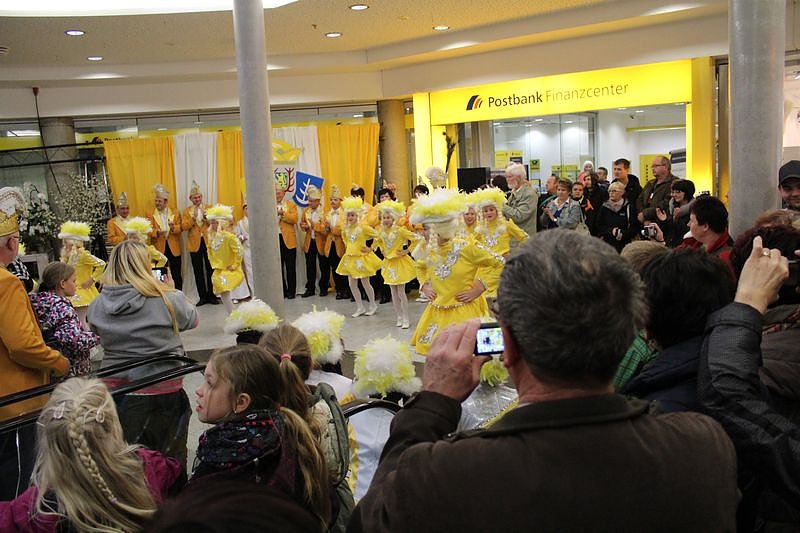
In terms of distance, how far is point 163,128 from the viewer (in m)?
11.9

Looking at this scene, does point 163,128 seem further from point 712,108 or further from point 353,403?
point 353,403

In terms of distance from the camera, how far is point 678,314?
1.68 metres

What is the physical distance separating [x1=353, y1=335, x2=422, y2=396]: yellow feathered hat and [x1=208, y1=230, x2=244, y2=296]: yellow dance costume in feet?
19.9

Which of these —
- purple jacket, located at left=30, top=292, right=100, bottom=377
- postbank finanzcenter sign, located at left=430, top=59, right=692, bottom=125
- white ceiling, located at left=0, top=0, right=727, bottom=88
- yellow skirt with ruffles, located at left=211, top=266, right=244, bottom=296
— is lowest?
yellow skirt with ruffles, located at left=211, top=266, right=244, bottom=296

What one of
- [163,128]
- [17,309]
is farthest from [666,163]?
[163,128]

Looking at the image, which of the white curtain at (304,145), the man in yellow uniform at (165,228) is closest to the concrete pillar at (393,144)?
the white curtain at (304,145)

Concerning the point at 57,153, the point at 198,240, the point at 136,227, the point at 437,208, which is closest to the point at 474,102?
the point at 198,240

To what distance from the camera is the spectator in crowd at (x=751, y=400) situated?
4.66ft

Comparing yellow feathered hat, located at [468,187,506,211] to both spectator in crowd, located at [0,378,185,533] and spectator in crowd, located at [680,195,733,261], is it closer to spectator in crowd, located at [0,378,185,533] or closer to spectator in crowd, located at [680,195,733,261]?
spectator in crowd, located at [680,195,733,261]

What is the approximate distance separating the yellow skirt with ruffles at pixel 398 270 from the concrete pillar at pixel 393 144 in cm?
345

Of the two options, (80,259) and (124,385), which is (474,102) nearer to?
(80,259)

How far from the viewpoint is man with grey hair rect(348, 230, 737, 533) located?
3.23 feet

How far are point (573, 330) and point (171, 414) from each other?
3011 millimetres

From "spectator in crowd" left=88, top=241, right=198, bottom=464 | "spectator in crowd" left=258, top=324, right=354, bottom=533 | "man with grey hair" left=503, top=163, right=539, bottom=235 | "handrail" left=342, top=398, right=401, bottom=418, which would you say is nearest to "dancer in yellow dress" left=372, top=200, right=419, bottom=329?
"man with grey hair" left=503, top=163, right=539, bottom=235
